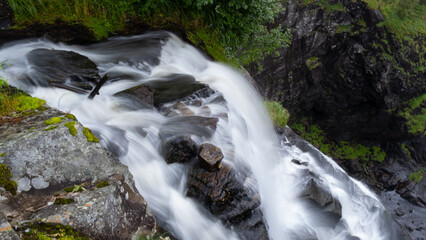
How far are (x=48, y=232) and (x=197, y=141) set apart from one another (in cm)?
287

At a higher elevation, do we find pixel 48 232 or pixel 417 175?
pixel 48 232

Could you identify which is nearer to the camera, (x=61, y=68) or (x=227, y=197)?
(x=227, y=197)

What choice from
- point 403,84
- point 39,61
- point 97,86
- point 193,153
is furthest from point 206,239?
point 403,84

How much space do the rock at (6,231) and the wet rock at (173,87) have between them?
3.85 m

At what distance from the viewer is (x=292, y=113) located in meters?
23.8

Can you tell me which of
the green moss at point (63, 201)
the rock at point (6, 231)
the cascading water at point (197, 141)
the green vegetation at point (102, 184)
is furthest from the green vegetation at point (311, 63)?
the rock at point (6, 231)

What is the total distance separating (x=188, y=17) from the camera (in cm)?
890

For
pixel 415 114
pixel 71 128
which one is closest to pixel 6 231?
pixel 71 128

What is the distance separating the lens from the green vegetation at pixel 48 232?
2754 mm

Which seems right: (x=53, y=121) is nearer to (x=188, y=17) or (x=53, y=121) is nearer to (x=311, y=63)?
(x=188, y=17)

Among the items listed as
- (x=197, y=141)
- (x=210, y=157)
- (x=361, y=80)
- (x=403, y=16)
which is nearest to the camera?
(x=210, y=157)

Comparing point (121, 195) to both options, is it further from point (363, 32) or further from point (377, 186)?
point (363, 32)

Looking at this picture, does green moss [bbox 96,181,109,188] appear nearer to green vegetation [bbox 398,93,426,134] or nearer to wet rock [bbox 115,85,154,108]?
wet rock [bbox 115,85,154,108]

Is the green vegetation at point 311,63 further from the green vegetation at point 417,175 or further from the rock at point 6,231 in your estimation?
the rock at point 6,231
